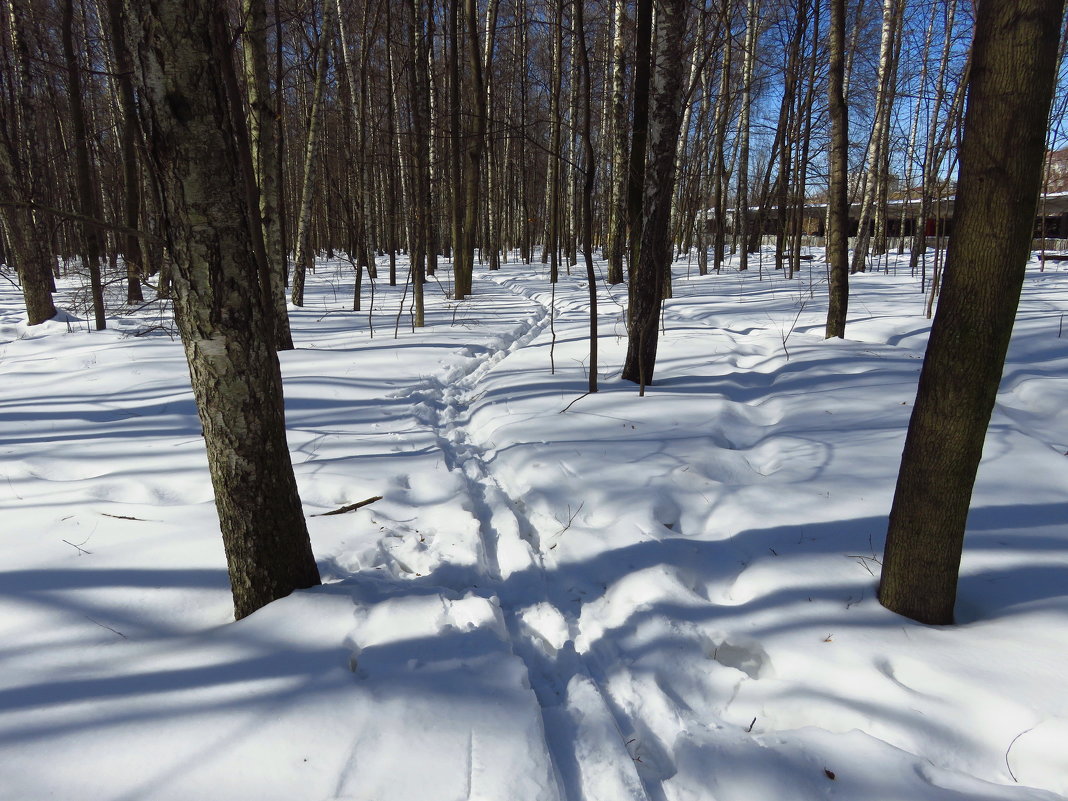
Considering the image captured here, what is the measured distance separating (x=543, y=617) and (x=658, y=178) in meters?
3.93

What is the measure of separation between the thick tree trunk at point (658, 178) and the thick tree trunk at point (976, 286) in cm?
313

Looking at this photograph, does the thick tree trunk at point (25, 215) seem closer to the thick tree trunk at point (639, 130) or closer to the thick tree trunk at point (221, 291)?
the thick tree trunk at point (639, 130)

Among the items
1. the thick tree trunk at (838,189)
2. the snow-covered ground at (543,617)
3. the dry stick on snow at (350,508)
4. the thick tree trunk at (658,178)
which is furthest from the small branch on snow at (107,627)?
the thick tree trunk at (838,189)

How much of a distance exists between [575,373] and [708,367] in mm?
1542

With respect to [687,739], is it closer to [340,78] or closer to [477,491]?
[477,491]

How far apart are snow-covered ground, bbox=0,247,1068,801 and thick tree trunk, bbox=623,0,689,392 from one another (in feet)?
2.71

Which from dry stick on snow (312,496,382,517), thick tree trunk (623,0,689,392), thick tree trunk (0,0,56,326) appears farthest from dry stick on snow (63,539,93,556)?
thick tree trunk (0,0,56,326)

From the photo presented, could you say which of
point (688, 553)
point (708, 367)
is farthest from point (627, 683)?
point (708, 367)

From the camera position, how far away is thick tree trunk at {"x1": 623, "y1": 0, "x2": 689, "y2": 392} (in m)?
4.91

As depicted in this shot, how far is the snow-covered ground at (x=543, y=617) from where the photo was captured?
1775mm

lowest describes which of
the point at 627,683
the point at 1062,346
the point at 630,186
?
the point at 627,683

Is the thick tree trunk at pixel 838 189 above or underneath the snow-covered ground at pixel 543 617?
above

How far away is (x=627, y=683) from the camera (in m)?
2.28

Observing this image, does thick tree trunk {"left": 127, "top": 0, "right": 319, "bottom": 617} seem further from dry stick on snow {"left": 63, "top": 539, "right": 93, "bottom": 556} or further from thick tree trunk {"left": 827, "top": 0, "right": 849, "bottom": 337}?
thick tree trunk {"left": 827, "top": 0, "right": 849, "bottom": 337}
